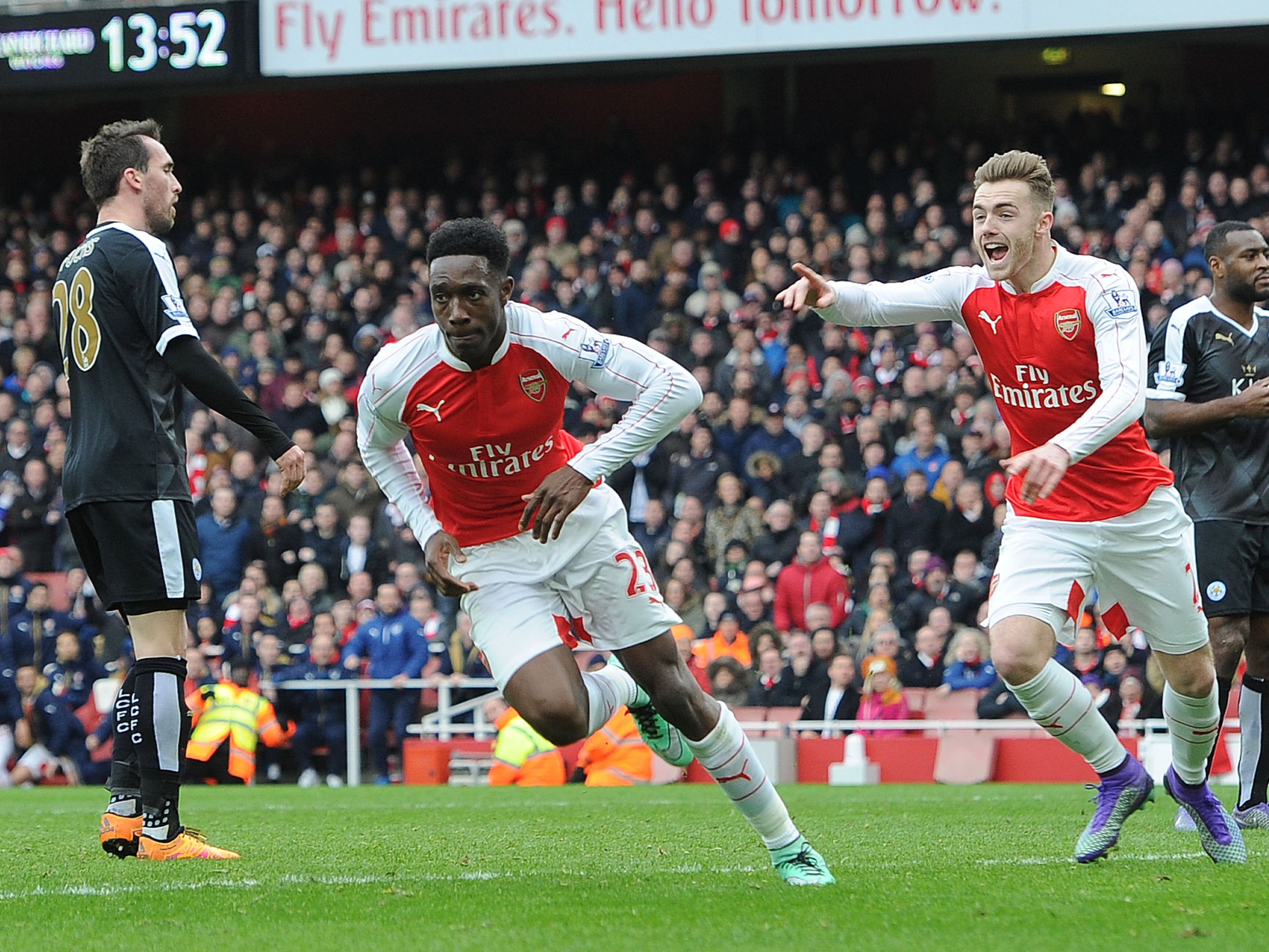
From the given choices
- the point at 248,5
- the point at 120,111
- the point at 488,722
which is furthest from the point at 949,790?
the point at 120,111

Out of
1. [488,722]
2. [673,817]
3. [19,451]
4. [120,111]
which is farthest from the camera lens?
[120,111]

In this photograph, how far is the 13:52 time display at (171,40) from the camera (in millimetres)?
20188

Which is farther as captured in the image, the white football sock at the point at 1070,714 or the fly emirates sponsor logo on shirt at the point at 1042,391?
the fly emirates sponsor logo on shirt at the point at 1042,391

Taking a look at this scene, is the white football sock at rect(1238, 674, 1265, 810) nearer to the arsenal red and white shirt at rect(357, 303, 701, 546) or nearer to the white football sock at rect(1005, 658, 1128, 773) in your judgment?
the white football sock at rect(1005, 658, 1128, 773)

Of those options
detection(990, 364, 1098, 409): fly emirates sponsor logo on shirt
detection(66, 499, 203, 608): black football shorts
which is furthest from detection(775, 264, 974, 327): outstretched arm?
detection(66, 499, 203, 608): black football shorts

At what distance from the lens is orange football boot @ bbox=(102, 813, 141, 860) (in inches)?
250

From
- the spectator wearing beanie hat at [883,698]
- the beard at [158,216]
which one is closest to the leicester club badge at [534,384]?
the beard at [158,216]

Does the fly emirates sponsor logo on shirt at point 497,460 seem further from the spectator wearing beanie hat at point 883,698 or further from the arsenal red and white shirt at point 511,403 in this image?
the spectator wearing beanie hat at point 883,698

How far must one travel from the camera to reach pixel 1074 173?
19.2 meters

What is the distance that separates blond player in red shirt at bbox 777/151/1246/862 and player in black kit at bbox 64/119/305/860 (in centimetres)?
219

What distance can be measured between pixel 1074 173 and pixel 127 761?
48.0 ft

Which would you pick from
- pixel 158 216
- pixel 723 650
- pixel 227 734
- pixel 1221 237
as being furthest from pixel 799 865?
pixel 227 734

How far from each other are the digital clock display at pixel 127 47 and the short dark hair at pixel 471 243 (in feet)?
49.7

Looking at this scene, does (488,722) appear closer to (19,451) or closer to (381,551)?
(381,551)
